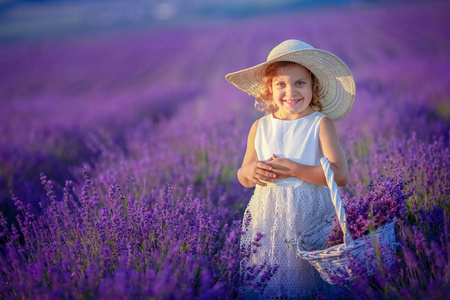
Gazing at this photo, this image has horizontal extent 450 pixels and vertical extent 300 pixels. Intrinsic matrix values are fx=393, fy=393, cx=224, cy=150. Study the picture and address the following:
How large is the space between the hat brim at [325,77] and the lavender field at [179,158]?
43 centimetres

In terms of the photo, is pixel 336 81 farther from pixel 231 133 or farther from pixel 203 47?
pixel 203 47

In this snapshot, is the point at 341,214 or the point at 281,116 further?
the point at 281,116

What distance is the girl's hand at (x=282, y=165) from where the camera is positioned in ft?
5.92

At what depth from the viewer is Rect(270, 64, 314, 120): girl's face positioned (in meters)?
1.89

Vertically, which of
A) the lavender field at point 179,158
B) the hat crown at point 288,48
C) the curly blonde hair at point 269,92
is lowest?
the lavender field at point 179,158

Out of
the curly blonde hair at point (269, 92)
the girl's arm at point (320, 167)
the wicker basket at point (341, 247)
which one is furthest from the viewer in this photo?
the curly blonde hair at point (269, 92)

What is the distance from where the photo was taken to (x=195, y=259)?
5.71ft

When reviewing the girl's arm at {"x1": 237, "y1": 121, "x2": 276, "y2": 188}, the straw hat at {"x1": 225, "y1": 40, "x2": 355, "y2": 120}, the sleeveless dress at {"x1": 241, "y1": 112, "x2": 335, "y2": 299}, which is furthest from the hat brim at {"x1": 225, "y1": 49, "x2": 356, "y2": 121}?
the girl's arm at {"x1": 237, "y1": 121, "x2": 276, "y2": 188}

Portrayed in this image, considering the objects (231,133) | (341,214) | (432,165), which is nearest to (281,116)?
(341,214)

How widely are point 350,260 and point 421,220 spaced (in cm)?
64

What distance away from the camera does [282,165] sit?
1.82m

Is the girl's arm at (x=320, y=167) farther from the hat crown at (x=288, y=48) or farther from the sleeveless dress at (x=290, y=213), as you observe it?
the hat crown at (x=288, y=48)

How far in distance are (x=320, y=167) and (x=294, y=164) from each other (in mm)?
117

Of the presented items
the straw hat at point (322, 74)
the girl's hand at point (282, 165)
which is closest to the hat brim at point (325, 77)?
the straw hat at point (322, 74)
